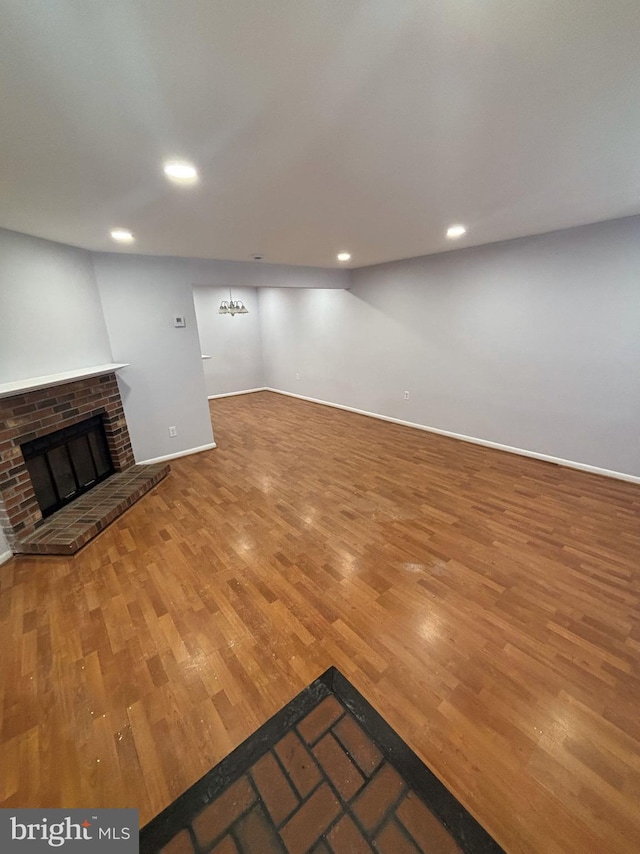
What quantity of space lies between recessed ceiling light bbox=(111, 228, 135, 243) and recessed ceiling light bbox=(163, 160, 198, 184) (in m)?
1.21

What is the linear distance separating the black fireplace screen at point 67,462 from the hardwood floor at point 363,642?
65 cm

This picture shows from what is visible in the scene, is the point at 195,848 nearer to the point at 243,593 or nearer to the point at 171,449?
the point at 243,593

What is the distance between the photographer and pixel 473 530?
250cm

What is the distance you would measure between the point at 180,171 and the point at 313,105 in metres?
0.80

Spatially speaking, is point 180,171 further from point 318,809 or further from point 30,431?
point 318,809

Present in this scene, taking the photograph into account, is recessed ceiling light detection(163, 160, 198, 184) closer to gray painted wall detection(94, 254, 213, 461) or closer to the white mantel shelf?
the white mantel shelf

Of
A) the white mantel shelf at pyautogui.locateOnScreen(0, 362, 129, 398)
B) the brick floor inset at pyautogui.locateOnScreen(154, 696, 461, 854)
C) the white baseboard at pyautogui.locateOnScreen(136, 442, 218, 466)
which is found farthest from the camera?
the white baseboard at pyautogui.locateOnScreen(136, 442, 218, 466)

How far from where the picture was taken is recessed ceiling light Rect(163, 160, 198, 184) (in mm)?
1509

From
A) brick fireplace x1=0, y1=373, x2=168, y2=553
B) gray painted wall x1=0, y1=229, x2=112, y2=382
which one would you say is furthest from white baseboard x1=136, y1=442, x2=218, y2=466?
gray painted wall x1=0, y1=229, x2=112, y2=382

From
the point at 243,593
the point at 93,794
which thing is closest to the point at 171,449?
the point at 243,593

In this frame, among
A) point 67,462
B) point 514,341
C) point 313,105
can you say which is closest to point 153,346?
point 67,462

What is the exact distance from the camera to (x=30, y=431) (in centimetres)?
254

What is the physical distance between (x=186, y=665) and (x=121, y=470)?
105 inches

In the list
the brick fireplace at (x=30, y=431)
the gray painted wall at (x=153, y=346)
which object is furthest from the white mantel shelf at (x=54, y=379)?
the gray painted wall at (x=153, y=346)
